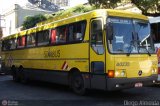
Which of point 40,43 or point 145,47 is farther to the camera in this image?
point 40,43

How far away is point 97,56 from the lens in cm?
1232

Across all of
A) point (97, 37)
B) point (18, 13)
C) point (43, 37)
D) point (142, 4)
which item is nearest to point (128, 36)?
point (97, 37)

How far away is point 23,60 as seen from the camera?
18.9m

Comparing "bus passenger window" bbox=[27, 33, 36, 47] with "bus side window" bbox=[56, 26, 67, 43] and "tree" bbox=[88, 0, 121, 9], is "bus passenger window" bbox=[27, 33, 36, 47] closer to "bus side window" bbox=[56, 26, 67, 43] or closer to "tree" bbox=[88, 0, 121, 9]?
"bus side window" bbox=[56, 26, 67, 43]

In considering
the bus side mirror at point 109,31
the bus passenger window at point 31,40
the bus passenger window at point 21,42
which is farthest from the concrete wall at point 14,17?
the bus side mirror at point 109,31

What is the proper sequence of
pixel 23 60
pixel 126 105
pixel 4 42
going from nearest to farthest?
pixel 126 105 → pixel 23 60 → pixel 4 42

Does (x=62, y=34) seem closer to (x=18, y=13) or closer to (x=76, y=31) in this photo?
(x=76, y=31)

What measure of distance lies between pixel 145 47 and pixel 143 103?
2.34 m

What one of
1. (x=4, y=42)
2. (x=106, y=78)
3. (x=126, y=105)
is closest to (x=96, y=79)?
(x=106, y=78)

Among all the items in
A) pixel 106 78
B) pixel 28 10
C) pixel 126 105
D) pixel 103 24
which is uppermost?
pixel 28 10

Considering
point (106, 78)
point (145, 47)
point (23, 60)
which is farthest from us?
point (23, 60)

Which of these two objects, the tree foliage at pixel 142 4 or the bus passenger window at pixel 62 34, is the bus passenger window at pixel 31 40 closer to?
the bus passenger window at pixel 62 34

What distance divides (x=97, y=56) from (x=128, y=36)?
1.26m

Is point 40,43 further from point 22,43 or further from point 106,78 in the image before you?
point 106,78
